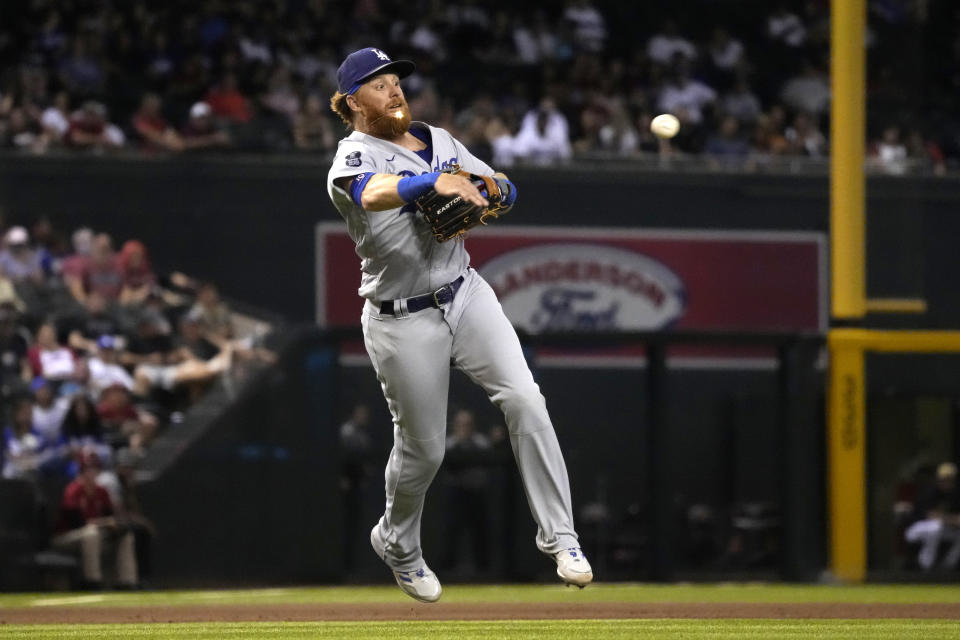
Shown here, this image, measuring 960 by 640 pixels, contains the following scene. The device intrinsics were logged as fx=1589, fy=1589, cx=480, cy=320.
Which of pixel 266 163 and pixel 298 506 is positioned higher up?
pixel 266 163

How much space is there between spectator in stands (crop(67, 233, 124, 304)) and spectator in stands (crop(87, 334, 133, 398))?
1.50 ft

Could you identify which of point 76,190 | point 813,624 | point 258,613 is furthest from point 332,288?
point 813,624

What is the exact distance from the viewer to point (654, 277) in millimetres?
15281

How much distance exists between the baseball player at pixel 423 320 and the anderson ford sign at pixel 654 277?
8.94m

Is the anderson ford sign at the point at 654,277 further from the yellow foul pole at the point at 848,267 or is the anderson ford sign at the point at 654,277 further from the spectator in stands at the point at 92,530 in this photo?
the spectator in stands at the point at 92,530

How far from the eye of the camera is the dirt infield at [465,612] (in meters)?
6.89

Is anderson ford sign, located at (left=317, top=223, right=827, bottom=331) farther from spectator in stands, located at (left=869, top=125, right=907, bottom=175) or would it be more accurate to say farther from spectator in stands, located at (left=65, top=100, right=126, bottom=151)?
spectator in stands, located at (left=65, top=100, right=126, bottom=151)

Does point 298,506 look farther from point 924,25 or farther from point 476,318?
point 924,25

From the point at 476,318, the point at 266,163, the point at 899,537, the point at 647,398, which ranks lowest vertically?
the point at 899,537

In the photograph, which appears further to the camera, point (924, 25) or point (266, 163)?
point (266, 163)

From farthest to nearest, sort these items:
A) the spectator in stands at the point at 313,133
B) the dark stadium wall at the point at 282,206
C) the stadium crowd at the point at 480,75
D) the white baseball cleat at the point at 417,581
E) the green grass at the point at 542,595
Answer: the spectator in stands at the point at 313,133 → the stadium crowd at the point at 480,75 → the dark stadium wall at the point at 282,206 → the green grass at the point at 542,595 → the white baseball cleat at the point at 417,581

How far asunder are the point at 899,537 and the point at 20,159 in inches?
310

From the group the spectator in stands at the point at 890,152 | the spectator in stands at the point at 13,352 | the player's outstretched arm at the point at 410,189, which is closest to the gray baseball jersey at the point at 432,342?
the player's outstretched arm at the point at 410,189

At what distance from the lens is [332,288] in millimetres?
14641
